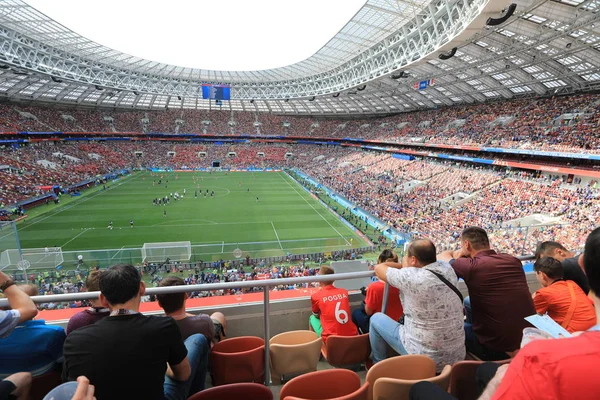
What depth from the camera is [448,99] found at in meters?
42.8

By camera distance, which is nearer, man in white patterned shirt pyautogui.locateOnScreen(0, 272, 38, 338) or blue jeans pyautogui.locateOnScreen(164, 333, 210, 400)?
man in white patterned shirt pyautogui.locateOnScreen(0, 272, 38, 338)

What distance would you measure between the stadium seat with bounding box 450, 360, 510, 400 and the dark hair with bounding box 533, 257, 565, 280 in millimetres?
1270

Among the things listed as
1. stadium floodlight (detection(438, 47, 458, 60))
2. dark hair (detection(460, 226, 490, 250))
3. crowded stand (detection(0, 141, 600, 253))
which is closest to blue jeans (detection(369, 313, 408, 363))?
dark hair (detection(460, 226, 490, 250))

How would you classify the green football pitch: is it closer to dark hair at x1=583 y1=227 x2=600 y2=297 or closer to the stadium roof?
the stadium roof

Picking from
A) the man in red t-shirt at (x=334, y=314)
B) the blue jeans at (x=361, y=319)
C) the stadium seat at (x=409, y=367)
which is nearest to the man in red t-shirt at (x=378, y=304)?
the blue jeans at (x=361, y=319)

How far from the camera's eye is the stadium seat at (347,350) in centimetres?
307

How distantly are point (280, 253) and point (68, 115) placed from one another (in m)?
53.0

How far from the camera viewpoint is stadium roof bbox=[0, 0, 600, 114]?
18.8m

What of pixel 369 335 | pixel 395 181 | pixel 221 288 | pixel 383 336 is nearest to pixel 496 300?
pixel 383 336

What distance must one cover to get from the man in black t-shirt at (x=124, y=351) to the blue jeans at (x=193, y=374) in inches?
7.3

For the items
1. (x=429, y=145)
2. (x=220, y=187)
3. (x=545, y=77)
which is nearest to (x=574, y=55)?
(x=545, y=77)

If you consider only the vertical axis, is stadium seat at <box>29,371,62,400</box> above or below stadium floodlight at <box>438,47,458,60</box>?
below

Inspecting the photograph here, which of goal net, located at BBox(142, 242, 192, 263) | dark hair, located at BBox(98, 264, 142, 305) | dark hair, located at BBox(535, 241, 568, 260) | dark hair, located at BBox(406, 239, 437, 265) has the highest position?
dark hair, located at BBox(98, 264, 142, 305)

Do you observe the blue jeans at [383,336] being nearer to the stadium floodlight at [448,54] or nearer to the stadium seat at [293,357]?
the stadium seat at [293,357]
